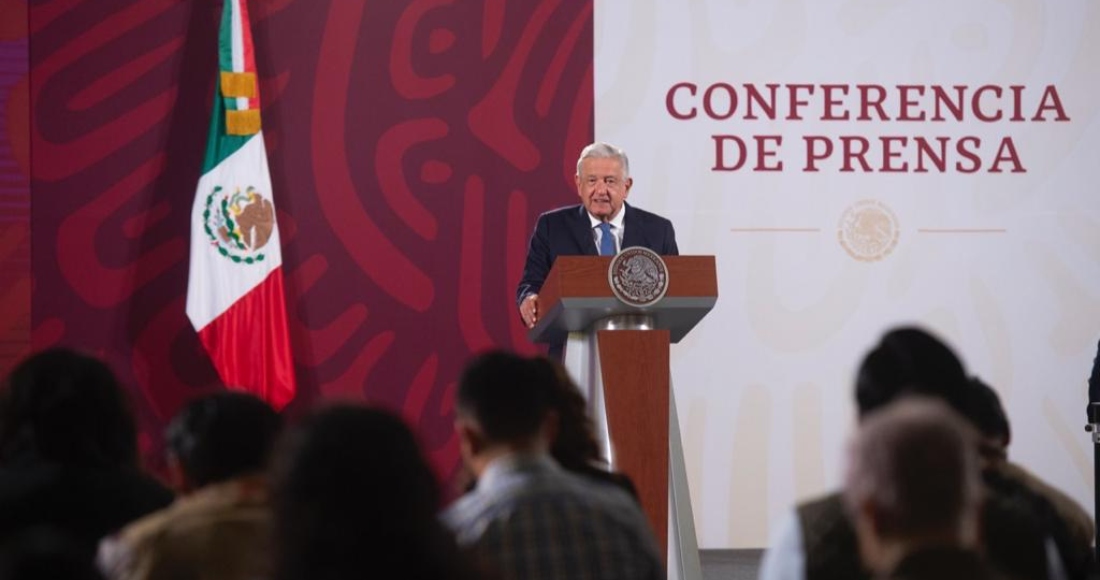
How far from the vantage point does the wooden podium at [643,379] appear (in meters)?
4.36

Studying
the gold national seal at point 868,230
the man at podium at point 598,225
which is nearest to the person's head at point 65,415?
the man at podium at point 598,225

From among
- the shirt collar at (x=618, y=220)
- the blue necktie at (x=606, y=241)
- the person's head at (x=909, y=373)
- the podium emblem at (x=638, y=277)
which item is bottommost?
the person's head at (x=909, y=373)

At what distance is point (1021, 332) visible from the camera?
7230 mm

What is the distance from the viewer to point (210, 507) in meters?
2.07

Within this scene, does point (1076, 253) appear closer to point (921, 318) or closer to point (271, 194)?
point (921, 318)

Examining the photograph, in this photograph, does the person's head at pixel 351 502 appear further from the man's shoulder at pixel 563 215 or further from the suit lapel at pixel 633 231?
the man's shoulder at pixel 563 215

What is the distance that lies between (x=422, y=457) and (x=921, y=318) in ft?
19.8

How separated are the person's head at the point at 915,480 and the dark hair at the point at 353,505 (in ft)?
1.46

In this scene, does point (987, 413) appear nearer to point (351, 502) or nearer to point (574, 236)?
point (351, 502)

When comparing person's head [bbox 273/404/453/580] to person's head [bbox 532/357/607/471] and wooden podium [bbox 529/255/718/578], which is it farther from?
wooden podium [bbox 529/255/718/578]

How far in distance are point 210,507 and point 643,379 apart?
2.42 m

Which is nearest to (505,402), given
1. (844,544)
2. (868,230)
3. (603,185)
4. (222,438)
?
(222,438)

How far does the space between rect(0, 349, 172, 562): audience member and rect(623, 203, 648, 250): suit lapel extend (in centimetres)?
321

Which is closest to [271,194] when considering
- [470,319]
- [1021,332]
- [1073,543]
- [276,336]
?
[276,336]
